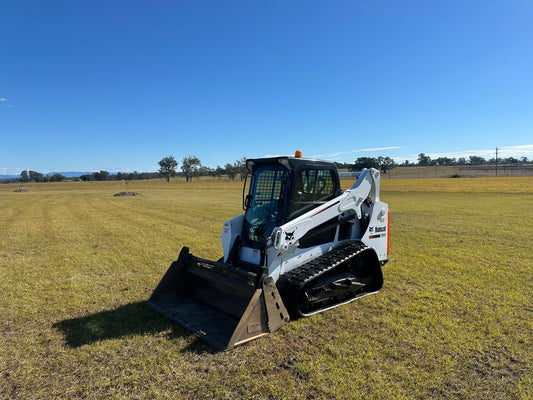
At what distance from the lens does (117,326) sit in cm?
482

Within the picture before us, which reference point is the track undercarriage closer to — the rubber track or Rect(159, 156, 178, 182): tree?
the rubber track

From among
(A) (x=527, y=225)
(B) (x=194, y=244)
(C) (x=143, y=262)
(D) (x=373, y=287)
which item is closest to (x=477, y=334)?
(D) (x=373, y=287)

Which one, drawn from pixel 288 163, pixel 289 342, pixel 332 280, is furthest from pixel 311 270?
pixel 288 163

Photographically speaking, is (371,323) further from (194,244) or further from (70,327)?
(194,244)

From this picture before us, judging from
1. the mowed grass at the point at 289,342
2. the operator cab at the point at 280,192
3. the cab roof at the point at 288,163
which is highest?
the cab roof at the point at 288,163

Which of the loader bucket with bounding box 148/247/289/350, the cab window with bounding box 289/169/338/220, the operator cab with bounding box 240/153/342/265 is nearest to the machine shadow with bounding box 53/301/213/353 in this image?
the loader bucket with bounding box 148/247/289/350

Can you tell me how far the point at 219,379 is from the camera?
3.55 meters

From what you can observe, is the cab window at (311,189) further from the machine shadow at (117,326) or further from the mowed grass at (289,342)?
the machine shadow at (117,326)

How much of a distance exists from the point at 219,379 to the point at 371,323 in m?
2.41

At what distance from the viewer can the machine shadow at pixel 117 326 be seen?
14.7ft

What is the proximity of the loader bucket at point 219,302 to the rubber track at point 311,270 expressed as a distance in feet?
0.78

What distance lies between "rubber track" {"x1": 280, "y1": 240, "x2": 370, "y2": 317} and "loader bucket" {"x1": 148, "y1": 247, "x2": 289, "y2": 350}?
24cm

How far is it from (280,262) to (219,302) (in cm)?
111

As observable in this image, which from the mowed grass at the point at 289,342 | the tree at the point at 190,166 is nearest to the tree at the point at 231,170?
the tree at the point at 190,166
